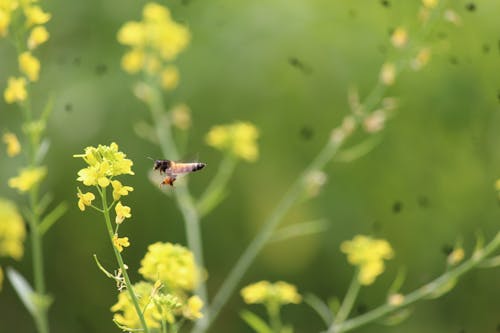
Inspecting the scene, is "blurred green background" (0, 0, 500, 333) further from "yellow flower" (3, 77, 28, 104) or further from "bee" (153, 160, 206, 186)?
"bee" (153, 160, 206, 186)

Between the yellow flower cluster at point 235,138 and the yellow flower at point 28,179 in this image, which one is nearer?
the yellow flower at point 28,179

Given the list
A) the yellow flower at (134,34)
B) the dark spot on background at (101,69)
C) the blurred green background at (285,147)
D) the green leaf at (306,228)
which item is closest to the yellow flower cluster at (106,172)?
the yellow flower at (134,34)

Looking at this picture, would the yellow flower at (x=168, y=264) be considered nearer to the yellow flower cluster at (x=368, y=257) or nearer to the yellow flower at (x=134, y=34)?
the yellow flower cluster at (x=368, y=257)

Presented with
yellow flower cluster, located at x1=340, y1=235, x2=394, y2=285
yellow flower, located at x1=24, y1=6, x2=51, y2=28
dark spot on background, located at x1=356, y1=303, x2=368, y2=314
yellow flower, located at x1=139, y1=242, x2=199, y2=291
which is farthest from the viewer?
dark spot on background, located at x1=356, y1=303, x2=368, y2=314

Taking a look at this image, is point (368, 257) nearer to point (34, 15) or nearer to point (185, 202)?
point (185, 202)

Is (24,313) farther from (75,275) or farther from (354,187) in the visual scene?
(354,187)

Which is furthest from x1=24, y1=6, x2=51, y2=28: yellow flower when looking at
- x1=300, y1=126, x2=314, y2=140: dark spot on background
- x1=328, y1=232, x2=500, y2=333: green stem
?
x1=300, y1=126, x2=314, y2=140: dark spot on background

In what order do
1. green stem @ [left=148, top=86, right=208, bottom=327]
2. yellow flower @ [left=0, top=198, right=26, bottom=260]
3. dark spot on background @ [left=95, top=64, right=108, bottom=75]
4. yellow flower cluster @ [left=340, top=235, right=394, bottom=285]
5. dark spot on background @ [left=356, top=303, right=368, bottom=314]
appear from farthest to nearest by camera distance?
dark spot on background @ [left=95, top=64, right=108, bottom=75], dark spot on background @ [left=356, top=303, right=368, bottom=314], green stem @ [left=148, top=86, right=208, bottom=327], yellow flower @ [left=0, top=198, right=26, bottom=260], yellow flower cluster @ [left=340, top=235, right=394, bottom=285]
